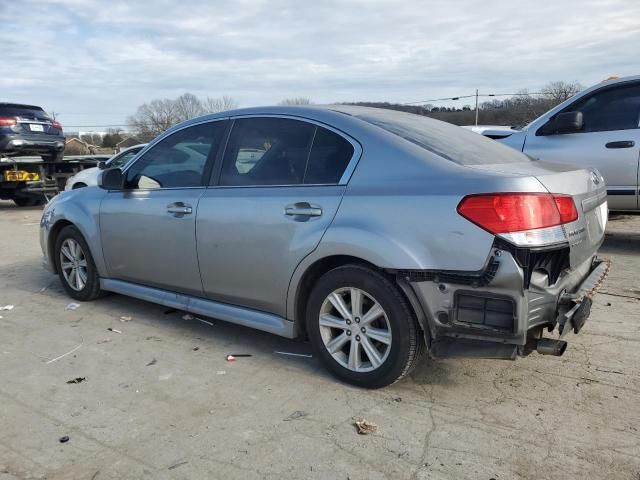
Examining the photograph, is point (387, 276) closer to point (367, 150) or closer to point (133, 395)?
point (367, 150)

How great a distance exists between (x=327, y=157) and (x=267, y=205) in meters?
0.51

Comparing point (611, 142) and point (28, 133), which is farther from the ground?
point (28, 133)

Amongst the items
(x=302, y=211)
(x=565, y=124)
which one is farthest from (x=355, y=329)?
(x=565, y=124)

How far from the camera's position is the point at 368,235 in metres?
3.11

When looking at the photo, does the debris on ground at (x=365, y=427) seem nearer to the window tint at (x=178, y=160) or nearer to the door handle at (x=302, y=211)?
the door handle at (x=302, y=211)

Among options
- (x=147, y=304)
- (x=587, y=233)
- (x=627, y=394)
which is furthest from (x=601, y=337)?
(x=147, y=304)

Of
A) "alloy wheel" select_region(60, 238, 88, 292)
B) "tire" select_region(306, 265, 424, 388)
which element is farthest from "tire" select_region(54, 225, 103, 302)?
"tire" select_region(306, 265, 424, 388)

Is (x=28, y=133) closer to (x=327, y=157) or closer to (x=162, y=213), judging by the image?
(x=162, y=213)

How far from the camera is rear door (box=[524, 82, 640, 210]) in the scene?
6.11 meters

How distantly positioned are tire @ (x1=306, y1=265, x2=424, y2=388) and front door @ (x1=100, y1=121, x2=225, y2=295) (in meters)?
1.17

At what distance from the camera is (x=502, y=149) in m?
3.84

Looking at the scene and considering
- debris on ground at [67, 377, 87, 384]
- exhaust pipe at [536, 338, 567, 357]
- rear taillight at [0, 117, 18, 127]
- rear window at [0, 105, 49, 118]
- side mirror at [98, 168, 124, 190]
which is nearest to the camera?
exhaust pipe at [536, 338, 567, 357]

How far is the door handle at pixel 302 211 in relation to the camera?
11.0 feet

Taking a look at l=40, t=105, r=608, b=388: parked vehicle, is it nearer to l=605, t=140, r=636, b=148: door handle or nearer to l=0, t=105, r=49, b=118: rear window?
l=605, t=140, r=636, b=148: door handle
